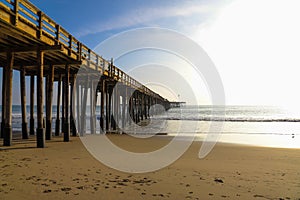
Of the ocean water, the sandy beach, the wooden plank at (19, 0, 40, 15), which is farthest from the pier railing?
the ocean water

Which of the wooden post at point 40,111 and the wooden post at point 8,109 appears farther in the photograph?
the wooden post at point 40,111

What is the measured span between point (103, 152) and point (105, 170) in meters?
2.59

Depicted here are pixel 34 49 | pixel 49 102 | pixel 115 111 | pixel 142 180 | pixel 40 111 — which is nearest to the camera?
pixel 142 180

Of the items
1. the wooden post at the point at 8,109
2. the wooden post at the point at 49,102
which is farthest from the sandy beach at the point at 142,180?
the wooden post at the point at 49,102

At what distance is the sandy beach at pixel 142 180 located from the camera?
4336 millimetres

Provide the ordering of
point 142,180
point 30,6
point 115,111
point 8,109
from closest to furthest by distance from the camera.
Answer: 1. point 142,180
2. point 30,6
3. point 8,109
4. point 115,111

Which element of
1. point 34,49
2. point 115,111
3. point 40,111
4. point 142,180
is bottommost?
point 142,180

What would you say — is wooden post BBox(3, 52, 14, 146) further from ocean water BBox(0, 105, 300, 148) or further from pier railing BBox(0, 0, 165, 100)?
ocean water BBox(0, 105, 300, 148)

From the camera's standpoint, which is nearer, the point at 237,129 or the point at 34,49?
the point at 34,49

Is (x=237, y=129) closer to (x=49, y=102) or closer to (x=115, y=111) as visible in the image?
(x=115, y=111)

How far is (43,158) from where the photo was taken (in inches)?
281

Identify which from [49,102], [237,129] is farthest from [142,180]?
[237,129]

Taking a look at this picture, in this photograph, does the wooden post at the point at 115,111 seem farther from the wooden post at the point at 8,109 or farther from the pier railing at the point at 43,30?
the wooden post at the point at 8,109

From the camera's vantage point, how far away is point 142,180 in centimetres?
525
